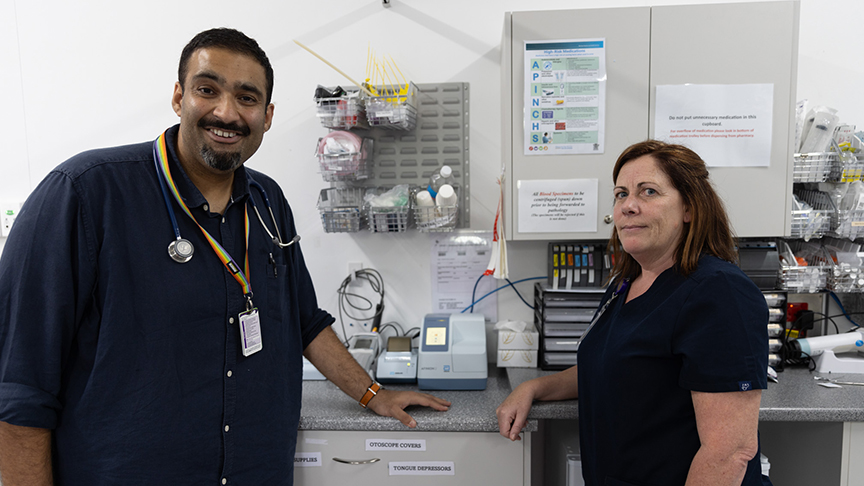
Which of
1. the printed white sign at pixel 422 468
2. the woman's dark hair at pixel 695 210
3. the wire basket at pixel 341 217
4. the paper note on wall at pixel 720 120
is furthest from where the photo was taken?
the wire basket at pixel 341 217

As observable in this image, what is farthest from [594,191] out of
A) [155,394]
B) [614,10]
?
[155,394]

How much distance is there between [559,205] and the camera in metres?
1.85

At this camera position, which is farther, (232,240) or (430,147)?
(430,147)

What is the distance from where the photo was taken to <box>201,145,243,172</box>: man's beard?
4.04 ft

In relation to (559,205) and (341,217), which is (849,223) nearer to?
(559,205)

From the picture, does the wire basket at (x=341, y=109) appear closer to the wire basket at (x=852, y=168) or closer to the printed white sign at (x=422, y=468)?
the printed white sign at (x=422, y=468)

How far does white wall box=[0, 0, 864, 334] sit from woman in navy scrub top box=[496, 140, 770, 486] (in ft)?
3.15

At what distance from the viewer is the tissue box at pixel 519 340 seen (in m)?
2.03

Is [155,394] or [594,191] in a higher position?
[594,191]

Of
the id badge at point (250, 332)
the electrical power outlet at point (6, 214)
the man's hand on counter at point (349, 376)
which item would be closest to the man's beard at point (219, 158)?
the id badge at point (250, 332)

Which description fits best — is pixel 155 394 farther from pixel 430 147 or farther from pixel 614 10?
pixel 614 10

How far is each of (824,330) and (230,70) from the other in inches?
97.5

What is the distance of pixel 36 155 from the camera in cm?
237

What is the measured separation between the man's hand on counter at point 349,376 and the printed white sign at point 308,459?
0.22 meters
